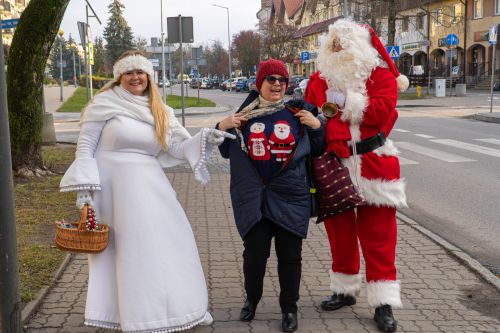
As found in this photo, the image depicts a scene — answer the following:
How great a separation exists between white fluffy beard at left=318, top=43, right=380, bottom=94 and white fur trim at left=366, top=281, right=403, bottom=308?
4.12 ft

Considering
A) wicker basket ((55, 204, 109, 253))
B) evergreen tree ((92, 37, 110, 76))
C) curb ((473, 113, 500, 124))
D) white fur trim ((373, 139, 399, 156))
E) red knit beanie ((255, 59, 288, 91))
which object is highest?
evergreen tree ((92, 37, 110, 76))

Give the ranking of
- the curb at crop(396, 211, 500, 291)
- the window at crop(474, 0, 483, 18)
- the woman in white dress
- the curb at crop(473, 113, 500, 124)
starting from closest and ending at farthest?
the woman in white dress → the curb at crop(396, 211, 500, 291) → the curb at crop(473, 113, 500, 124) → the window at crop(474, 0, 483, 18)

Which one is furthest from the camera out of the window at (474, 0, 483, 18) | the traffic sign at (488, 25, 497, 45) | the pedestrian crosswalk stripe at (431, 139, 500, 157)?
the window at (474, 0, 483, 18)

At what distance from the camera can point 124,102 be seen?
3852mm

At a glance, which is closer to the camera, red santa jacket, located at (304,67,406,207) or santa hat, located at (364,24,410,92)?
red santa jacket, located at (304,67,406,207)

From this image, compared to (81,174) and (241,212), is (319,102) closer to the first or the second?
(241,212)

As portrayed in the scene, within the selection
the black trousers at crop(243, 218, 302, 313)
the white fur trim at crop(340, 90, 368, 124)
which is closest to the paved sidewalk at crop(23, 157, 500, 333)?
the black trousers at crop(243, 218, 302, 313)

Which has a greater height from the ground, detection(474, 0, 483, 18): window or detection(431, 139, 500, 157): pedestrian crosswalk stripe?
detection(474, 0, 483, 18): window

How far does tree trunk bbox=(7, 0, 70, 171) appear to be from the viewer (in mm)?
9383

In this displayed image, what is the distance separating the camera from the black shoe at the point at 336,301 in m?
4.38

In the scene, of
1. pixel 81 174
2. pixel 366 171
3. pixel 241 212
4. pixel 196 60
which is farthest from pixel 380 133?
pixel 196 60

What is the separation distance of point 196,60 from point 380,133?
90.9 feet

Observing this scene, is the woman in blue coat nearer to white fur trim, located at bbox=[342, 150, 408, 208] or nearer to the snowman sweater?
the snowman sweater

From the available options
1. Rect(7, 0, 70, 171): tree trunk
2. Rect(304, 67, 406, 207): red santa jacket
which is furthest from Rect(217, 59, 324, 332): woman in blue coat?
Rect(7, 0, 70, 171): tree trunk
